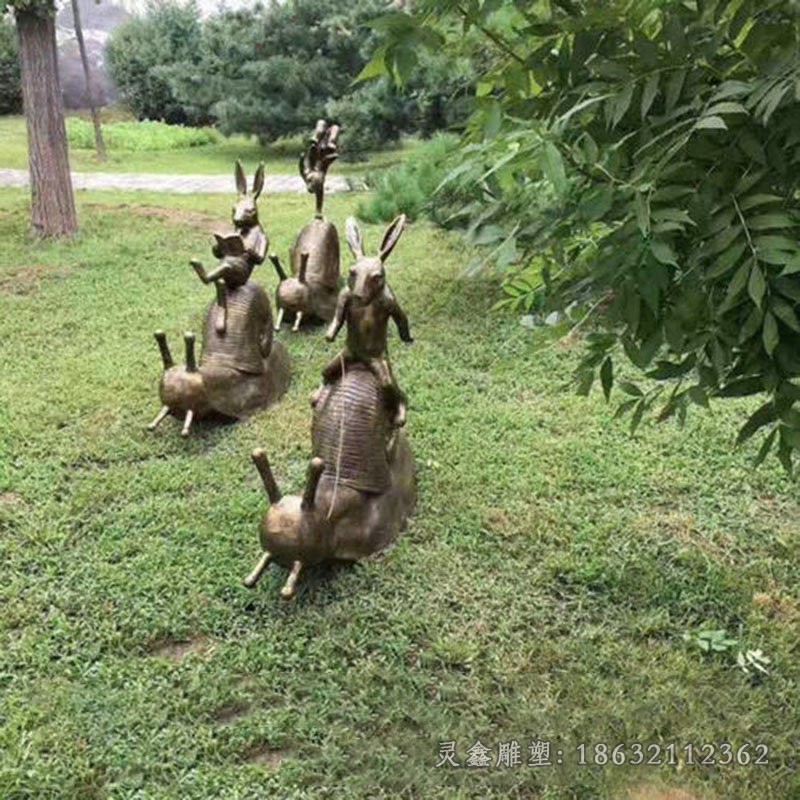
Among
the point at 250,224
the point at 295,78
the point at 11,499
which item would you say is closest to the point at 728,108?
the point at 11,499

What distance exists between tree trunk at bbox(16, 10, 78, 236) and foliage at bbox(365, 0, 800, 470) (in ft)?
19.3

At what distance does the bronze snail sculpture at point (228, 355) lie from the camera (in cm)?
333

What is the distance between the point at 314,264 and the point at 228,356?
1.35 metres

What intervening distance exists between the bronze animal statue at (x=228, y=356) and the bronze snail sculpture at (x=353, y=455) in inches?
35.7

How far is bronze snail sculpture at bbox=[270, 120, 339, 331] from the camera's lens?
4.52 meters

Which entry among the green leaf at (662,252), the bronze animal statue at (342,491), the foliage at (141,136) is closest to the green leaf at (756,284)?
the green leaf at (662,252)

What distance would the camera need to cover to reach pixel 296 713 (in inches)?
81.6

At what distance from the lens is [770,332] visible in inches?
43.8

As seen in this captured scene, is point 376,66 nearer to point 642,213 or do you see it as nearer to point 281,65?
point 642,213

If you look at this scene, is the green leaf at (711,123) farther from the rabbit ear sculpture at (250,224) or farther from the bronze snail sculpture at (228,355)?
the rabbit ear sculpture at (250,224)

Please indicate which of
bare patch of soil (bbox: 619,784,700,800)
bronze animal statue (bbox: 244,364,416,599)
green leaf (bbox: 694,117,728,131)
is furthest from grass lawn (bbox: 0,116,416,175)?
green leaf (bbox: 694,117,728,131)

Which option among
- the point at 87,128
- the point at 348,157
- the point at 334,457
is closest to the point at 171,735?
the point at 334,457

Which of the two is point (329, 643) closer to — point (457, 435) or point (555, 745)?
point (555, 745)

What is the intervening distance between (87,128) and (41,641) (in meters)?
13.5
